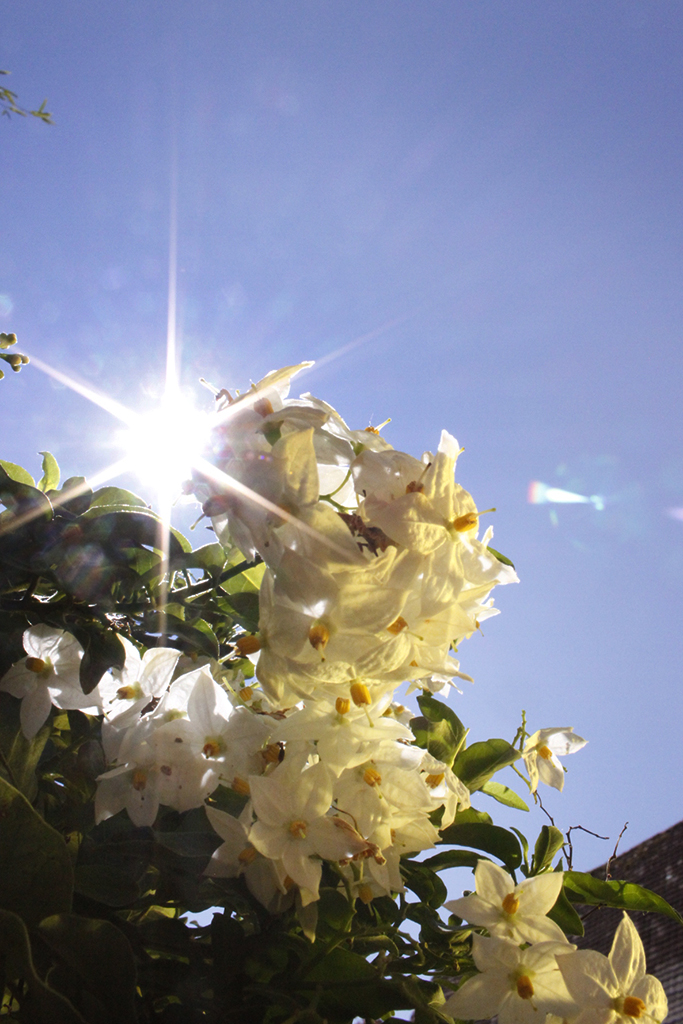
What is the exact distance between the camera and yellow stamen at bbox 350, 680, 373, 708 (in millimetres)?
586

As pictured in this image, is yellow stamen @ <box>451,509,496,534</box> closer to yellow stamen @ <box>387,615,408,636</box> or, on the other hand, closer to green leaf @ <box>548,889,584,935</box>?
yellow stamen @ <box>387,615,408,636</box>

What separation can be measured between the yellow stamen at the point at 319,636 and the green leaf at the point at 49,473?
557mm

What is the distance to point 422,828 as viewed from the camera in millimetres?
661

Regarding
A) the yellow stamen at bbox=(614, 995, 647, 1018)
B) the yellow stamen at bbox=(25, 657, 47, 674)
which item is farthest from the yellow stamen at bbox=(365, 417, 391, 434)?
the yellow stamen at bbox=(614, 995, 647, 1018)

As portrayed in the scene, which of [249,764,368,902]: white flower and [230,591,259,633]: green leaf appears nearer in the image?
[249,764,368,902]: white flower

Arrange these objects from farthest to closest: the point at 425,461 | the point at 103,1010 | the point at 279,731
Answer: the point at 425,461
the point at 279,731
the point at 103,1010

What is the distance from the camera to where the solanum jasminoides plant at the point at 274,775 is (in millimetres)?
588

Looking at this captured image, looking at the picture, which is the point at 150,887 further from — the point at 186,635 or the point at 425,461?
the point at 425,461

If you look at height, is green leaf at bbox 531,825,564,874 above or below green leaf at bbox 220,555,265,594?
below

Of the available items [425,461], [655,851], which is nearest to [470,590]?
[425,461]

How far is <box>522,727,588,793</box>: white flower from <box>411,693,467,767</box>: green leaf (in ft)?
0.35

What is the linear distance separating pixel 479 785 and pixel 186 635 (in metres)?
0.40

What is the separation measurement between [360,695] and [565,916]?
0.40m

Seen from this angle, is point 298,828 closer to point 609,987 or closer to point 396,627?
point 396,627
